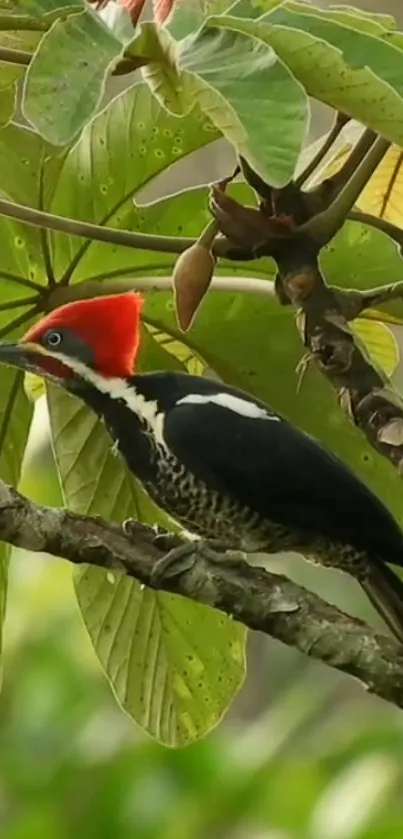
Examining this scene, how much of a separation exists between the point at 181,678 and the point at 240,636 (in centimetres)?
5

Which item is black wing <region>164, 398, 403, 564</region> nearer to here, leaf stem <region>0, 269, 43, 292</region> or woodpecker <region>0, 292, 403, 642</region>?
woodpecker <region>0, 292, 403, 642</region>

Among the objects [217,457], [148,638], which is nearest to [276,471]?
[217,457]

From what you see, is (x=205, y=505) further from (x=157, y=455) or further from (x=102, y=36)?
(x=102, y=36)

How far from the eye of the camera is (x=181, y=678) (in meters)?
0.92

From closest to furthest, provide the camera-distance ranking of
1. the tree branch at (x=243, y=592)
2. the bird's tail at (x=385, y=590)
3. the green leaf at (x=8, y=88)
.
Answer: the tree branch at (x=243, y=592), the green leaf at (x=8, y=88), the bird's tail at (x=385, y=590)

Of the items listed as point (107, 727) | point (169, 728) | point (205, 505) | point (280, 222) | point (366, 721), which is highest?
point (280, 222)

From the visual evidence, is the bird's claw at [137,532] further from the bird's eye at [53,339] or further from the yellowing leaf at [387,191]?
the yellowing leaf at [387,191]

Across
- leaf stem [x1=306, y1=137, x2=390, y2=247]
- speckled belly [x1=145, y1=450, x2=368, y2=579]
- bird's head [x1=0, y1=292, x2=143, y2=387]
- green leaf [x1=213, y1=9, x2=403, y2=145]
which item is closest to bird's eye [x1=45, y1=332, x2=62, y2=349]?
bird's head [x1=0, y1=292, x2=143, y2=387]

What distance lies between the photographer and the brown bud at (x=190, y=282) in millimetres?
656

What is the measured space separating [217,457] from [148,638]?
5.4 inches

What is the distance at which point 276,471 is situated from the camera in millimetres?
869

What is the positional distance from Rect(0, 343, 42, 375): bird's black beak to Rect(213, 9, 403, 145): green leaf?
0.31 metres

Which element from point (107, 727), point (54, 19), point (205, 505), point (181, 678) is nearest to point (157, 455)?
point (205, 505)

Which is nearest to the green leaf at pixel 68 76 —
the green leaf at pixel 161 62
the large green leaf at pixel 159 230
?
the green leaf at pixel 161 62
